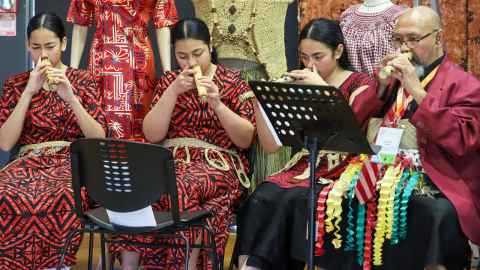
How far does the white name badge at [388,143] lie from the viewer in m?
3.50

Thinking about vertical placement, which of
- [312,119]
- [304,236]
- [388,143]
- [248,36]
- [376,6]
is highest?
[376,6]

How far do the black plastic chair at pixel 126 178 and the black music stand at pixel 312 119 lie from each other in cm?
44

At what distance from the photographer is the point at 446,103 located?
3.56 m

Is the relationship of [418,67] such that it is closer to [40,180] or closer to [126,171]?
[126,171]

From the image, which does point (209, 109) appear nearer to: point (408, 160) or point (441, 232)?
point (408, 160)

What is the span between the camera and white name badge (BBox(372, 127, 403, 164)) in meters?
3.50

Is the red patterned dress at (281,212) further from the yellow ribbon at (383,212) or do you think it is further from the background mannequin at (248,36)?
the background mannequin at (248,36)

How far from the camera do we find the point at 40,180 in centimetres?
403

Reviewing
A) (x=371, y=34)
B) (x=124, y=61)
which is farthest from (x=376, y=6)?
(x=124, y=61)

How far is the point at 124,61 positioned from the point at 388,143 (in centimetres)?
167

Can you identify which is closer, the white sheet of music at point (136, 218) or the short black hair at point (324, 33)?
the white sheet of music at point (136, 218)

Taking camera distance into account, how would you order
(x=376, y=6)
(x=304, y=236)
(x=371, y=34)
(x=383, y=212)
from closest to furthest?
(x=383, y=212) → (x=304, y=236) → (x=371, y=34) → (x=376, y=6)

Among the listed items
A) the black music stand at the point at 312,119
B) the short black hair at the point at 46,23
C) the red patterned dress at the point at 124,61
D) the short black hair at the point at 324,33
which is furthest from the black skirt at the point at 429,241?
the short black hair at the point at 46,23

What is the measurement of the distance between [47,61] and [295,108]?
4.78 ft
